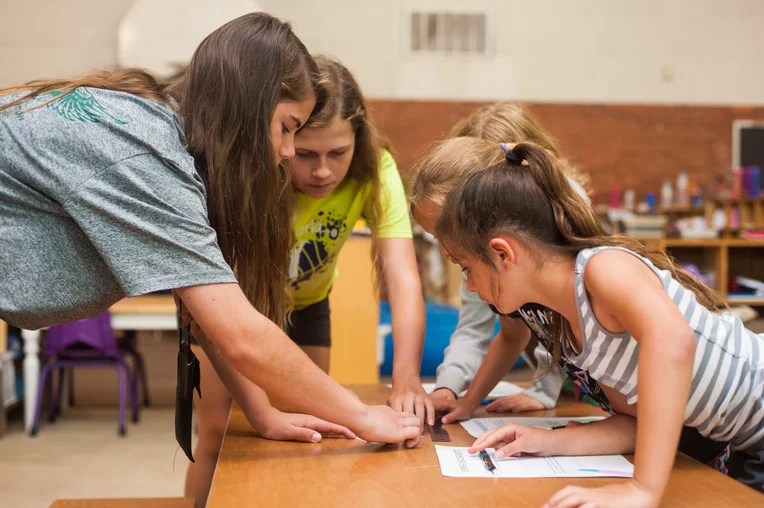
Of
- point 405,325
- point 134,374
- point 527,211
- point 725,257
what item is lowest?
point 134,374

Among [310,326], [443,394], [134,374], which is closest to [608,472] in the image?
[443,394]

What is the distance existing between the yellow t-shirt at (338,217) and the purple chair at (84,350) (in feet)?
6.71

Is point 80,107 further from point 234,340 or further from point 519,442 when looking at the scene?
point 519,442

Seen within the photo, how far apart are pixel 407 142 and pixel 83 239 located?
5069 millimetres

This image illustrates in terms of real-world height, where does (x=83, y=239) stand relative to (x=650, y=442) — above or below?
above

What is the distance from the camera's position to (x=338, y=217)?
68.0 inches

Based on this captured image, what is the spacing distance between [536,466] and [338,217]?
84 cm

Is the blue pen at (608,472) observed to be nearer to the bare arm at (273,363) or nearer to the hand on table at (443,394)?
the bare arm at (273,363)

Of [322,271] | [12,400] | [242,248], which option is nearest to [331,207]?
[322,271]

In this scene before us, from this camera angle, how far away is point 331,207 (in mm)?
1715

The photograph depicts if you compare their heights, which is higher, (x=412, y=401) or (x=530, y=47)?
(x=530, y=47)

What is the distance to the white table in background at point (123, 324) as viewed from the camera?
11.5 feet

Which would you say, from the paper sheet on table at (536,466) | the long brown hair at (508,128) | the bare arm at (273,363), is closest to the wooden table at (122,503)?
the bare arm at (273,363)

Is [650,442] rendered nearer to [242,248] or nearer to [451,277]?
[242,248]
